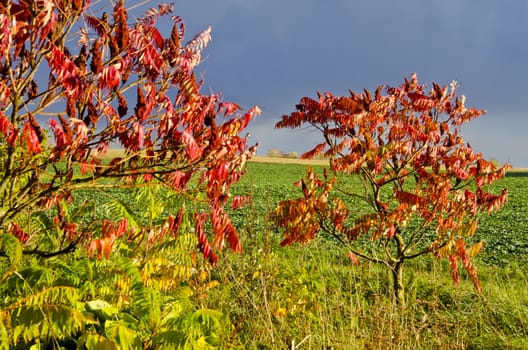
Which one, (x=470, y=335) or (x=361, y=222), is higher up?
(x=361, y=222)

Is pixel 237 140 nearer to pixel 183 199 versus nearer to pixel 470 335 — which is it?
pixel 183 199

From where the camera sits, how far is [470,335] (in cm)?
701

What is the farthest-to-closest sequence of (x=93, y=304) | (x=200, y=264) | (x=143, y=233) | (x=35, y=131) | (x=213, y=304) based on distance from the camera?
(x=200, y=264) < (x=213, y=304) < (x=143, y=233) < (x=93, y=304) < (x=35, y=131)

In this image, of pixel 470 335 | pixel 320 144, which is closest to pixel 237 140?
pixel 320 144

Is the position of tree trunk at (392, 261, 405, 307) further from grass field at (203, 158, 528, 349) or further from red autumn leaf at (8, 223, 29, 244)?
red autumn leaf at (8, 223, 29, 244)

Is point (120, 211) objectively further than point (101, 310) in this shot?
Yes

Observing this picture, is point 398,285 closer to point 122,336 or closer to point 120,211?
point 120,211

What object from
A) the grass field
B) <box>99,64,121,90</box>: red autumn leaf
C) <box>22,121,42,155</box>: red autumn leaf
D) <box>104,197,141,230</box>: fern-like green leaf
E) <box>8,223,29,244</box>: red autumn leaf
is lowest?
the grass field

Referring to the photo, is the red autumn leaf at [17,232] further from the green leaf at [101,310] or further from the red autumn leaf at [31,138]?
the red autumn leaf at [31,138]

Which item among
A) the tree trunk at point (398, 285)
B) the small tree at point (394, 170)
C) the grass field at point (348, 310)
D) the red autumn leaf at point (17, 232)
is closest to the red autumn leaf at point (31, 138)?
the red autumn leaf at point (17, 232)

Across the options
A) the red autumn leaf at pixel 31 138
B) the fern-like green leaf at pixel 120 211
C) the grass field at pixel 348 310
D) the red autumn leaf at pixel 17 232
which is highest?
the red autumn leaf at pixel 31 138

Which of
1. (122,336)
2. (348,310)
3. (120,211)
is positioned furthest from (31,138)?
(348,310)

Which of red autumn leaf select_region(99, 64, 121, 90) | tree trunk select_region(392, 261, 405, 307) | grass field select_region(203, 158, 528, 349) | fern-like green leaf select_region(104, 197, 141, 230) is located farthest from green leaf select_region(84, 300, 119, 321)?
tree trunk select_region(392, 261, 405, 307)

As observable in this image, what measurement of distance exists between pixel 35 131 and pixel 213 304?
3818 mm
